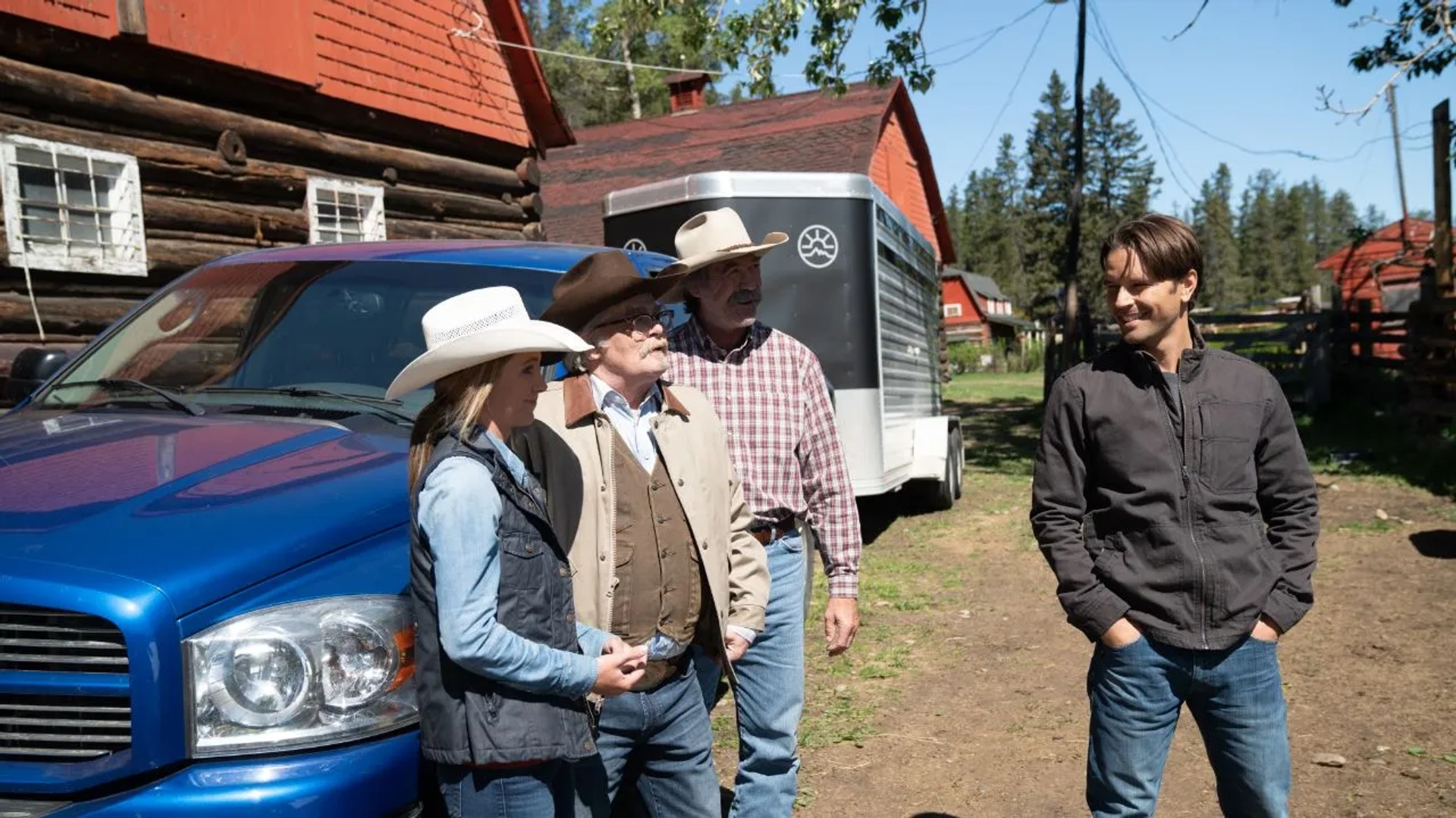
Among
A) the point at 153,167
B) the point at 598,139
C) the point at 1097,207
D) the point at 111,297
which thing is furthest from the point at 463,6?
the point at 1097,207

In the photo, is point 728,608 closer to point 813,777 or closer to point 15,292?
point 813,777

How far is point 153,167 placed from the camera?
32.3 ft

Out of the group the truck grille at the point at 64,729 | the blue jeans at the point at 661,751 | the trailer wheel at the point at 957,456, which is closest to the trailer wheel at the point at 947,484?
the trailer wheel at the point at 957,456

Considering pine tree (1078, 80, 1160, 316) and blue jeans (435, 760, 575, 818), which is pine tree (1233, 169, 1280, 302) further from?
blue jeans (435, 760, 575, 818)

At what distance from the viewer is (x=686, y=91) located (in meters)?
28.6

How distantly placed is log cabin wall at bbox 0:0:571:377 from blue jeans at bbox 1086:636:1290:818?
17.8ft

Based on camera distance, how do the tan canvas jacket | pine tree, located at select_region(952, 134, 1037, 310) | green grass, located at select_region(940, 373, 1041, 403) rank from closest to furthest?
the tan canvas jacket
green grass, located at select_region(940, 373, 1041, 403)
pine tree, located at select_region(952, 134, 1037, 310)

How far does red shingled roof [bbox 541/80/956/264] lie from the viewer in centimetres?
2233

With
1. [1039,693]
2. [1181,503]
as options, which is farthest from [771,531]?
[1039,693]

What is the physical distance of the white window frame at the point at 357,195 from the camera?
11587mm

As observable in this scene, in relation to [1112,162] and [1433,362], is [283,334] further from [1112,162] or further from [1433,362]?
[1112,162]

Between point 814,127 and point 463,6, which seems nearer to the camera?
point 463,6

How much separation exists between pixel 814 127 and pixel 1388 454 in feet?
44.4

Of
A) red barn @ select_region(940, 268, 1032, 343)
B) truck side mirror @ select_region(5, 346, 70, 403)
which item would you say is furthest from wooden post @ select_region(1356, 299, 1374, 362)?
red barn @ select_region(940, 268, 1032, 343)
